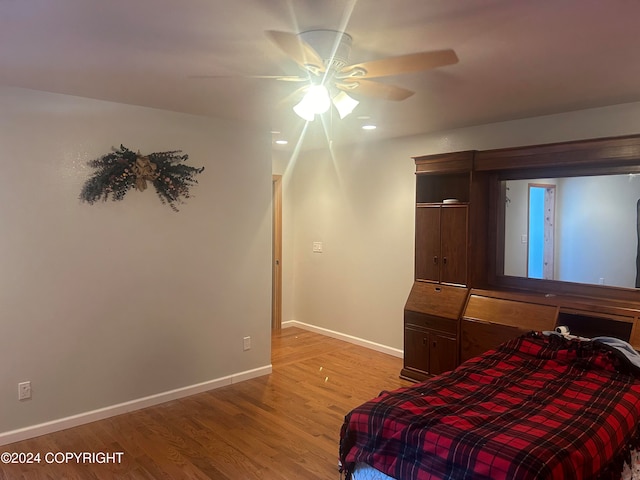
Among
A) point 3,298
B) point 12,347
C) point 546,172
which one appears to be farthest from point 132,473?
point 546,172

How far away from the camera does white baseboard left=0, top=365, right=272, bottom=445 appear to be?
3.13 m

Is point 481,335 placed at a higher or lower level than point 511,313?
lower

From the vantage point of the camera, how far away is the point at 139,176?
3.57 m

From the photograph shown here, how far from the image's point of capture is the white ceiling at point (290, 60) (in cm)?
186

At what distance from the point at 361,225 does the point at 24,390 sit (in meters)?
3.57

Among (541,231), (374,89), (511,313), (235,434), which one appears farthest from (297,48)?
(541,231)

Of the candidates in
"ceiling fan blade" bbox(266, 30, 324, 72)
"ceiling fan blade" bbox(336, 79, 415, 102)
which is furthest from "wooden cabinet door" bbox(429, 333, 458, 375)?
"ceiling fan blade" bbox(266, 30, 324, 72)

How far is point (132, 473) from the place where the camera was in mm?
2752

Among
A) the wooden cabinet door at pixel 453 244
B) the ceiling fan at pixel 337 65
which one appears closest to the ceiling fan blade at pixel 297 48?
the ceiling fan at pixel 337 65

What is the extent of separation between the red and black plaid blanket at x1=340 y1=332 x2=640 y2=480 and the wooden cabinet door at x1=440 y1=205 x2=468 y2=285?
1347 millimetres

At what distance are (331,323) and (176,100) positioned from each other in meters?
3.44

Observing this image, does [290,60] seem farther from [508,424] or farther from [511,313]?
[511,313]

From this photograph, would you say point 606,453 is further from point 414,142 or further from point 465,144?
point 414,142

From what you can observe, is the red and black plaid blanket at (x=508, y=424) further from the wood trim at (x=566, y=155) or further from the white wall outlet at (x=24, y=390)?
the white wall outlet at (x=24, y=390)
